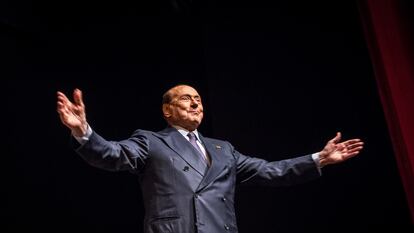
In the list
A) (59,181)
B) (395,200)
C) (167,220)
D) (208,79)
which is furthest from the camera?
(208,79)

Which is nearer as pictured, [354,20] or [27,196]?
[27,196]

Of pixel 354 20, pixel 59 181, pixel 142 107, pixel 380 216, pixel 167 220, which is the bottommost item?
pixel 380 216

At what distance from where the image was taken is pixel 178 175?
1.84 metres

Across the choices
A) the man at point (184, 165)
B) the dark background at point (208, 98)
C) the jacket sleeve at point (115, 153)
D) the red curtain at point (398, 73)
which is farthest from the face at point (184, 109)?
the red curtain at point (398, 73)

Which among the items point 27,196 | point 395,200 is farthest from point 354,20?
point 27,196

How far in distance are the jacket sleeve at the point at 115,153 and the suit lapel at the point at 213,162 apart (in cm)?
25

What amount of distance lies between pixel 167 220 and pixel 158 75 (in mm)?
1529

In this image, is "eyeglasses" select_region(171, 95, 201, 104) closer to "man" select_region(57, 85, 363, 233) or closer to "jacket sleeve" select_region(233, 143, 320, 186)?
"man" select_region(57, 85, 363, 233)

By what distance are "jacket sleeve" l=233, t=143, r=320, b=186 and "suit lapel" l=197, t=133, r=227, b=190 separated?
14cm

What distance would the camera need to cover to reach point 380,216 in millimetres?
2469

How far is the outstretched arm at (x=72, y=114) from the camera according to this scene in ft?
5.20

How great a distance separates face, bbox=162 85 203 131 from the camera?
210 cm

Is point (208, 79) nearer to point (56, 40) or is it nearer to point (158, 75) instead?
point (158, 75)

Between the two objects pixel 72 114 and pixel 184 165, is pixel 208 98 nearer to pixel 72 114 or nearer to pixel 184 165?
pixel 184 165
